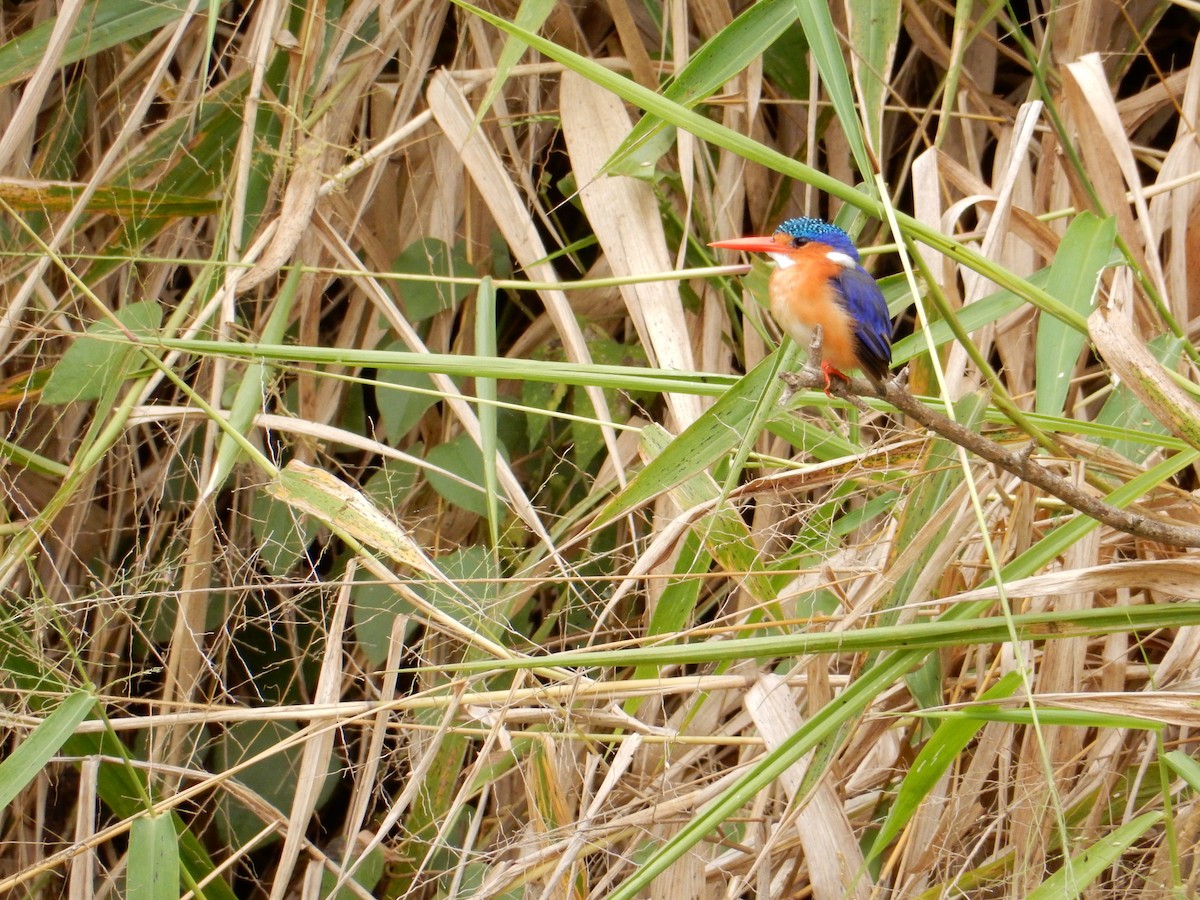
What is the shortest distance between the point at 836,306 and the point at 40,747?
0.99 m

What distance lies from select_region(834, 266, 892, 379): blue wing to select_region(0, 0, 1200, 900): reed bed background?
8cm

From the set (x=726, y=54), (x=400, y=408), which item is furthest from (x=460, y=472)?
(x=726, y=54)

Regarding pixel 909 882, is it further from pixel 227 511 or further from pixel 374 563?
pixel 227 511

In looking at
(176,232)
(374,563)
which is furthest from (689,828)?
(176,232)

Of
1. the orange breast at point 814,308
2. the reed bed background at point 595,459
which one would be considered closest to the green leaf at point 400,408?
the reed bed background at point 595,459

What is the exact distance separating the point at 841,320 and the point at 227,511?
50.0 inches

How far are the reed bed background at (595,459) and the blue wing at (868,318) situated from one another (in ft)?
0.25

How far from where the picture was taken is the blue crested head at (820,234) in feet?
4.64

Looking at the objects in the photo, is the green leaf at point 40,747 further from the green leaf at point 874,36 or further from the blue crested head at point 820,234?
→ the green leaf at point 874,36

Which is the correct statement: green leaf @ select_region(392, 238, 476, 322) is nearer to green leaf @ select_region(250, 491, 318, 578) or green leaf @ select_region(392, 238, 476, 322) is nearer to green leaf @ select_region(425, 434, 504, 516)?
green leaf @ select_region(425, 434, 504, 516)

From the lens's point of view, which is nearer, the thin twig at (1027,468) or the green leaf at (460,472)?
the thin twig at (1027,468)

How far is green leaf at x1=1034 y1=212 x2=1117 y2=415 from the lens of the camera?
1.27 meters

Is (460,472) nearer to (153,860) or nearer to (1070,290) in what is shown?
(153,860)

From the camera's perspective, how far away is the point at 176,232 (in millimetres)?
1974
